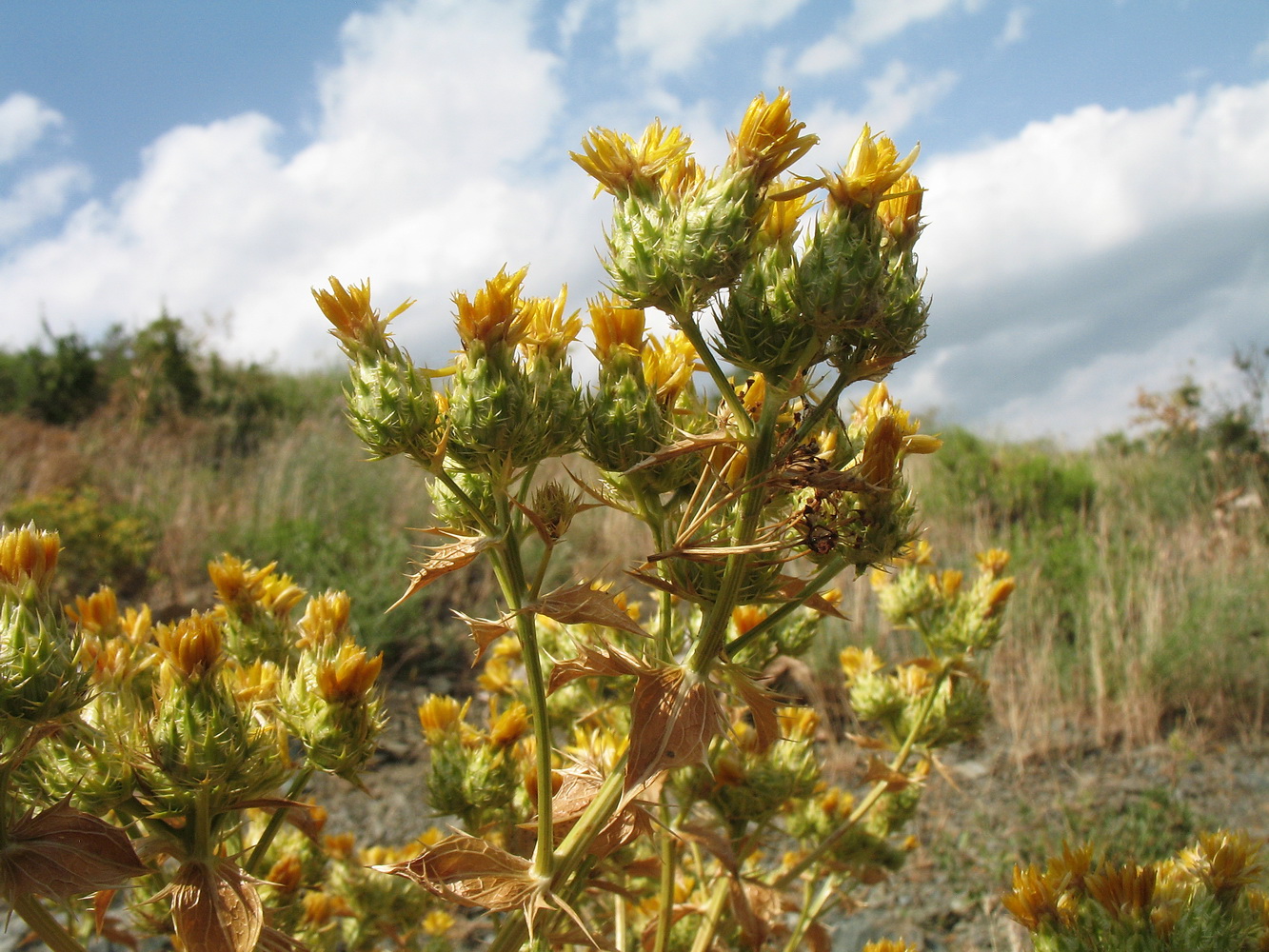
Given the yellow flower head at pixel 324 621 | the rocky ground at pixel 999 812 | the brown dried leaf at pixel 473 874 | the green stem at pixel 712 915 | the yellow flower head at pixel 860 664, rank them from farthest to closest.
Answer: the rocky ground at pixel 999 812 < the yellow flower head at pixel 860 664 < the green stem at pixel 712 915 < the yellow flower head at pixel 324 621 < the brown dried leaf at pixel 473 874

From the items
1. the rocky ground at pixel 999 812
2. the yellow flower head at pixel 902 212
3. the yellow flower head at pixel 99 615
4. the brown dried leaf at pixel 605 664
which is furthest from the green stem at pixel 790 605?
the rocky ground at pixel 999 812

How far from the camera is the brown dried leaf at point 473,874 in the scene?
120 cm

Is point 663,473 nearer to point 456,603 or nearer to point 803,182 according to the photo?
point 803,182

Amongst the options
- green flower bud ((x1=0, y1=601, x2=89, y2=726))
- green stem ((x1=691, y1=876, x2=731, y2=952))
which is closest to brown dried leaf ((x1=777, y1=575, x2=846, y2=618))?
green stem ((x1=691, y1=876, x2=731, y2=952))

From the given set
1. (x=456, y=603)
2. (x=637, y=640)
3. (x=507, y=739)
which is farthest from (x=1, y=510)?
(x=637, y=640)

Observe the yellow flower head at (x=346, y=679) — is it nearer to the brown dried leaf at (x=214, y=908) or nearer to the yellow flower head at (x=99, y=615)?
the brown dried leaf at (x=214, y=908)

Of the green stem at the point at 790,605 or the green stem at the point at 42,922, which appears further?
the green stem at the point at 790,605

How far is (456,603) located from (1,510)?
5046 millimetres

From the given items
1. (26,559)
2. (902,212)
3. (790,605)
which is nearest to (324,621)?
(26,559)

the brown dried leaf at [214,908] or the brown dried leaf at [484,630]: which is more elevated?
the brown dried leaf at [484,630]

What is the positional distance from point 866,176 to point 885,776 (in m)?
1.54

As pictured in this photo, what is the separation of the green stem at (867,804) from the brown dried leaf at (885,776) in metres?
0.02

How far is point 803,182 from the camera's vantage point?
1372mm

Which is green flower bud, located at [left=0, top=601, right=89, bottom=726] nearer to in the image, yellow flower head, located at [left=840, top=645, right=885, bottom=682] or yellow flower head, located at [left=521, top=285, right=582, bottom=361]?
yellow flower head, located at [left=521, top=285, right=582, bottom=361]
